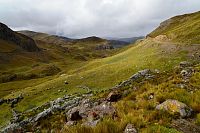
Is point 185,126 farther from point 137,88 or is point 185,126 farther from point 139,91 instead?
point 137,88

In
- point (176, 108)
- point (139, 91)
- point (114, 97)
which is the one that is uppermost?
point (176, 108)

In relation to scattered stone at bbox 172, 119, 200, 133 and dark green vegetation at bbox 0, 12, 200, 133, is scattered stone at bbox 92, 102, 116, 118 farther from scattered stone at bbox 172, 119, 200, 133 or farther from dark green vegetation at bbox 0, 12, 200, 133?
scattered stone at bbox 172, 119, 200, 133

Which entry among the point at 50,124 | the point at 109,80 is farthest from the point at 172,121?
the point at 109,80

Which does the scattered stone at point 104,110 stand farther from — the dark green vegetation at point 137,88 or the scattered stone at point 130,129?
the scattered stone at point 130,129

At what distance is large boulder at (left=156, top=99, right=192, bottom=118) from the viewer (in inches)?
734

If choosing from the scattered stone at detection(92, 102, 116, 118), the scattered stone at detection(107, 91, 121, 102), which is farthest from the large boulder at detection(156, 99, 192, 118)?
the scattered stone at detection(107, 91, 121, 102)

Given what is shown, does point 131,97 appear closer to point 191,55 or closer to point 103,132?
point 103,132

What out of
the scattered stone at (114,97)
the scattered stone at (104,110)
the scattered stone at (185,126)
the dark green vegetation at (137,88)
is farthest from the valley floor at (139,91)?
the scattered stone at (114,97)

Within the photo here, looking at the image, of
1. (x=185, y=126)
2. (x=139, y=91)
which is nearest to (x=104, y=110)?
(x=139, y=91)

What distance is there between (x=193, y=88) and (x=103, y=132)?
451 inches

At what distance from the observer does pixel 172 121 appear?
57.4 ft

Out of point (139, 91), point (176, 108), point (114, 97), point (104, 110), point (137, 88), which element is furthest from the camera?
point (137, 88)

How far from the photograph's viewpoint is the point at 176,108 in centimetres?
1903

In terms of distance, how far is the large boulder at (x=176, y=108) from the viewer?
61.2 feet
